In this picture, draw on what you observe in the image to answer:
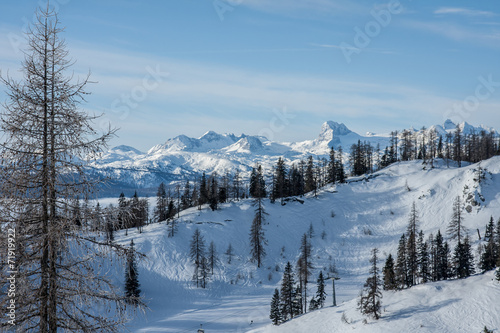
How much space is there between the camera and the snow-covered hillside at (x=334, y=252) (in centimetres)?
3784

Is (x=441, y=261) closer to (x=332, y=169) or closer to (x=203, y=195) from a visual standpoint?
(x=332, y=169)

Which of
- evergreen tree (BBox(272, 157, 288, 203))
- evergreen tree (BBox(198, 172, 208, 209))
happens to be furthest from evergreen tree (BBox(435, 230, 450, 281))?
evergreen tree (BBox(198, 172, 208, 209))

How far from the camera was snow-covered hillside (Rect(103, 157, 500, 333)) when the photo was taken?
3784 centimetres

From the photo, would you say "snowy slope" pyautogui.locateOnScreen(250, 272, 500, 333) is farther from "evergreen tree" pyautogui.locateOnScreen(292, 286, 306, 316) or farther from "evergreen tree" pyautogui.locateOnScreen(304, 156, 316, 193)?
"evergreen tree" pyautogui.locateOnScreen(304, 156, 316, 193)

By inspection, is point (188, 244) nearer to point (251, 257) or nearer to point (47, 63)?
point (251, 257)

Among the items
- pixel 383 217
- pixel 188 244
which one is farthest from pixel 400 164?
pixel 188 244

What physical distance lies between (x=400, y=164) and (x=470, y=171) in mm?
22573

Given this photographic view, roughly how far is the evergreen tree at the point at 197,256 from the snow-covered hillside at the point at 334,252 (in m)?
1.82

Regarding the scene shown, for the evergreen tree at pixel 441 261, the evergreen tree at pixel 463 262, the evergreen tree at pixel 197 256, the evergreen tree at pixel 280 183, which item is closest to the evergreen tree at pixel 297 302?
the evergreen tree at pixel 197 256

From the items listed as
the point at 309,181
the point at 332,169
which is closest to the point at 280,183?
the point at 309,181

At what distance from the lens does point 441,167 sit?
99562mm

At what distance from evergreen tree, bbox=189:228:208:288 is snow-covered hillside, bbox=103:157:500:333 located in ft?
5.98

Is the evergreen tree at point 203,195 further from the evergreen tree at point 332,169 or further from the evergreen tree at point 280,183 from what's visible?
the evergreen tree at point 332,169

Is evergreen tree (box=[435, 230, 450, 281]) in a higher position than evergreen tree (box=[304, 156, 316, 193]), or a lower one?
lower
